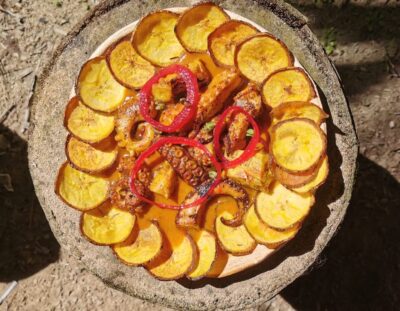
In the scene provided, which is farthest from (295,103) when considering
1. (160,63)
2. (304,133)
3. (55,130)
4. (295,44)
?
(55,130)

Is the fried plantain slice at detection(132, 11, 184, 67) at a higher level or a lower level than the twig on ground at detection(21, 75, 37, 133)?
higher

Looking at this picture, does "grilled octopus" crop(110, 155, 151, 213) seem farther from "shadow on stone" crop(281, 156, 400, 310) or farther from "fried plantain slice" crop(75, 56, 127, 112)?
"shadow on stone" crop(281, 156, 400, 310)

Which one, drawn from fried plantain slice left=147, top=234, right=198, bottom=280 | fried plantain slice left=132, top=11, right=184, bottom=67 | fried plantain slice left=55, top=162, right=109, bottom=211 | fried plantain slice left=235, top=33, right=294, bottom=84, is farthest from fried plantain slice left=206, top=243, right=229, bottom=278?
fried plantain slice left=132, top=11, right=184, bottom=67

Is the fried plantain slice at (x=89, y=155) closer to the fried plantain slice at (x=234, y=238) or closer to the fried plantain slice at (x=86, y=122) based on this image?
the fried plantain slice at (x=86, y=122)

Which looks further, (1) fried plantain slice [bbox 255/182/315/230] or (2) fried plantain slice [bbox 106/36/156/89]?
(2) fried plantain slice [bbox 106/36/156/89]

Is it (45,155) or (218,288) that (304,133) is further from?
(45,155)

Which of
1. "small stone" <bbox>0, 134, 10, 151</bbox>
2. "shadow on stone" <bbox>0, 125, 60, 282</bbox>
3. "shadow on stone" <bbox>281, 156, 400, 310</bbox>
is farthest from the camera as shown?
"small stone" <bbox>0, 134, 10, 151</bbox>
